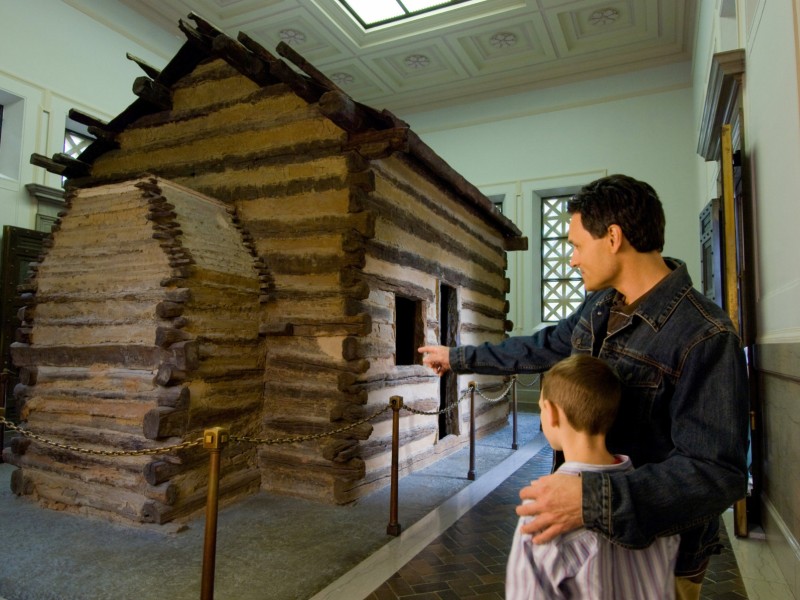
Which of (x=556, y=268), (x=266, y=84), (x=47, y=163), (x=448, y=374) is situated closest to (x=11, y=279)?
(x=47, y=163)

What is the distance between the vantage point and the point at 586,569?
1.55 metres

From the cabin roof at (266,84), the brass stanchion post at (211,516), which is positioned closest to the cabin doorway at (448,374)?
the cabin roof at (266,84)

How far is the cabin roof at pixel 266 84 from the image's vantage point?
18.7ft

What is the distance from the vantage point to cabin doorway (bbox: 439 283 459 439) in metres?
8.52

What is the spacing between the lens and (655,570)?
1.65 meters

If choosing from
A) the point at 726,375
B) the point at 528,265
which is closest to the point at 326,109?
the point at 726,375

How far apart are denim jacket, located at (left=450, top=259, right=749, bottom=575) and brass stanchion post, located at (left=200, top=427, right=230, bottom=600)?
2241 mm

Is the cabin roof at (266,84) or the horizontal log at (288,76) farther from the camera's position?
the horizontal log at (288,76)

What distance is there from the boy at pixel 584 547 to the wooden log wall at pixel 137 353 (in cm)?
398

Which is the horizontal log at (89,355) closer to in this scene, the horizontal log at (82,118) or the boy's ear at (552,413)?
the horizontal log at (82,118)

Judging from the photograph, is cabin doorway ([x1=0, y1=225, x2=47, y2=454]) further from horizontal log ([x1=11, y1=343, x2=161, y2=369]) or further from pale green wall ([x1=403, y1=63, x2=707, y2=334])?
pale green wall ([x1=403, y1=63, x2=707, y2=334])

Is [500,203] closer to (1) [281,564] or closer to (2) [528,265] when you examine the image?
(2) [528,265]

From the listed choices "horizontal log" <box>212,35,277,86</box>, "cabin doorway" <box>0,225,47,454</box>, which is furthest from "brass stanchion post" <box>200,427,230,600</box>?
"cabin doorway" <box>0,225,47,454</box>

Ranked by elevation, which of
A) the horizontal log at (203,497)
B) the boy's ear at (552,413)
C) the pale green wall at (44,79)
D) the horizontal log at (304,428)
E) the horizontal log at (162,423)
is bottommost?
the horizontal log at (203,497)
